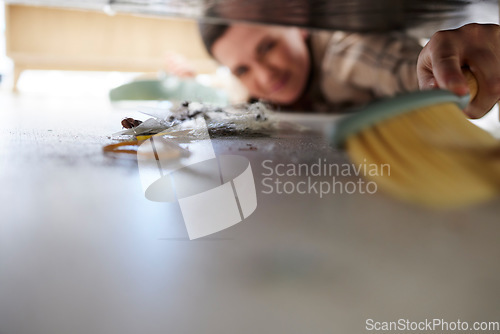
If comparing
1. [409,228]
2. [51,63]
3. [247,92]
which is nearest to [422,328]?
[409,228]

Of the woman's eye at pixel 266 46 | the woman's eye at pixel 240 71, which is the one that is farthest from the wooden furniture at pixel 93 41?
the woman's eye at pixel 266 46

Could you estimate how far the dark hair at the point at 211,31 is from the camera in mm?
902

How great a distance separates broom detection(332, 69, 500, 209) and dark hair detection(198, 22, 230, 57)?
77cm

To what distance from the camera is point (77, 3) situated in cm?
55

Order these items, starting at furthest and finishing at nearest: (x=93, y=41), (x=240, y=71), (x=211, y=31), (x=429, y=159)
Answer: (x=93, y=41)
(x=240, y=71)
(x=211, y=31)
(x=429, y=159)

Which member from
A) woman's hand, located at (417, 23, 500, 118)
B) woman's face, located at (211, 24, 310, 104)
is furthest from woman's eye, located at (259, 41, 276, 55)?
woman's hand, located at (417, 23, 500, 118)

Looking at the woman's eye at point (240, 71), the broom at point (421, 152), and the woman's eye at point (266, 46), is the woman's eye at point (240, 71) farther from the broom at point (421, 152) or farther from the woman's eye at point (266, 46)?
the broom at point (421, 152)

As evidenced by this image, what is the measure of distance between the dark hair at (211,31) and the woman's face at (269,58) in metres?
0.01

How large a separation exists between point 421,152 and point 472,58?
0.39 feet

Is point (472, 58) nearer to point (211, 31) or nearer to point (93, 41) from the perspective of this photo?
point (211, 31)

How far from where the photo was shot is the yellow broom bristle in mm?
137

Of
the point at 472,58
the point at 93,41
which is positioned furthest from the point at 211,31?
the point at 93,41

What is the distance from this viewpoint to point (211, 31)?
0.95m

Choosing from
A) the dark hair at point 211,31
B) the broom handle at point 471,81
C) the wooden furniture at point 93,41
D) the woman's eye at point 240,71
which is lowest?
the wooden furniture at point 93,41
